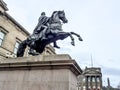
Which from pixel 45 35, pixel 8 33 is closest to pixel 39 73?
pixel 45 35

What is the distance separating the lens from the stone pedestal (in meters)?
5.75

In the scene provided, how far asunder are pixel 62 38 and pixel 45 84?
301cm

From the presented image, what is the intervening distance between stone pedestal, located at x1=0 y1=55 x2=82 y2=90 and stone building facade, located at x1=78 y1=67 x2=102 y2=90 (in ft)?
168

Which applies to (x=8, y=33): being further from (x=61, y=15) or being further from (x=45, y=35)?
(x=45, y=35)

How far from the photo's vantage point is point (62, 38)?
8102 mm

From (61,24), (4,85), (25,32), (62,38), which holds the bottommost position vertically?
(4,85)

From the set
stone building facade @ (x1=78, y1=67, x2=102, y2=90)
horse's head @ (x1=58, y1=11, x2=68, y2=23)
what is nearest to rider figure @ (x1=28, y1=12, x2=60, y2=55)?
horse's head @ (x1=58, y1=11, x2=68, y2=23)

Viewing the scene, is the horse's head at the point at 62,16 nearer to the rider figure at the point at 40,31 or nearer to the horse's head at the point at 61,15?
the horse's head at the point at 61,15

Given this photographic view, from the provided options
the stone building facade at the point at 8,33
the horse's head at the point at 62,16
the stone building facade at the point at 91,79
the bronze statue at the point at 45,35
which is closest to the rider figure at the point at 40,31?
the bronze statue at the point at 45,35

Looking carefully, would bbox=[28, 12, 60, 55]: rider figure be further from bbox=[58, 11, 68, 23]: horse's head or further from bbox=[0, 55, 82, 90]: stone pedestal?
bbox=[0, 55, 82, 90]: stone pedestal

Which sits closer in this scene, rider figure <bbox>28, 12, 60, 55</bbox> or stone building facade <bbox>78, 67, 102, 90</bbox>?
rider figure <bbox>28, 12, 60, 55</bbox>

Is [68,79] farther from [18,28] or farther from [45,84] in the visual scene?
[18,28]

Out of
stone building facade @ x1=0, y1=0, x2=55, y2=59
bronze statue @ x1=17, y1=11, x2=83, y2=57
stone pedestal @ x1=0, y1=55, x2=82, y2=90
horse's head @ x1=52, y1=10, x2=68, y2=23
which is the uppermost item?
stone building facade @ x1=0, y1=0, x2=55, y2=59

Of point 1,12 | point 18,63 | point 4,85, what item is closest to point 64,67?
point 18,63
